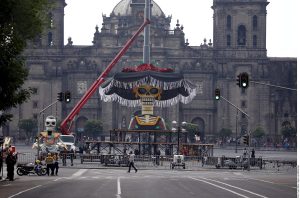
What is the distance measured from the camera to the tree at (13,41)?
4091 centimetres

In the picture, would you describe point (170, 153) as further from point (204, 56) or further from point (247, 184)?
point (204, 56)

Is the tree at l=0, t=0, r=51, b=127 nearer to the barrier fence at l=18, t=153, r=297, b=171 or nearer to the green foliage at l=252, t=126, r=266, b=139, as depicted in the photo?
the barrier fence at l=18, t=153, r=297, b=171

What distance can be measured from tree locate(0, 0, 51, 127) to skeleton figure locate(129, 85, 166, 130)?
45315 mm

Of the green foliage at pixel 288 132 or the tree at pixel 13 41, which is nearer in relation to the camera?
the tree at pixel 13 41

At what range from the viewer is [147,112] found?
91.8m

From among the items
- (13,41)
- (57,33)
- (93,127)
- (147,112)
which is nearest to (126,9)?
(57,33)

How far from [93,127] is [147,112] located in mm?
63938

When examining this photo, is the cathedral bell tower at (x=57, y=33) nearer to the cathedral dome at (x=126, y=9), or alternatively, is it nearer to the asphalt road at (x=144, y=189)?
the cathedral dome at (x=126, y=9)

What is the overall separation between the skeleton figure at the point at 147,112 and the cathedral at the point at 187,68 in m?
66.4

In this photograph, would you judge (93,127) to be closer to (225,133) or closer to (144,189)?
(225,133)

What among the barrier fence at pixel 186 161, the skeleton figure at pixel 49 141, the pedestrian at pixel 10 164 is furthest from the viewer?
the barrier fence at pixel 186 161

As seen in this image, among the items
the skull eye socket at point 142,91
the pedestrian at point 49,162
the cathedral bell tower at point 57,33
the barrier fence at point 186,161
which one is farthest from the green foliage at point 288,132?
the pedestrian at point 49,162

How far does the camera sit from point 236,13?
157875mm

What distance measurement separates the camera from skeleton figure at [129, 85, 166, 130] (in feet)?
302
